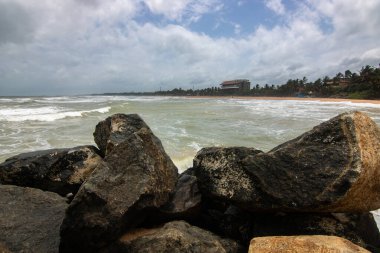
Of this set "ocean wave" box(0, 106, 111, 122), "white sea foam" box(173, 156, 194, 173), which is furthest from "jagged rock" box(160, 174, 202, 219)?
"ocean wave" box(0, 106, 111, 122)

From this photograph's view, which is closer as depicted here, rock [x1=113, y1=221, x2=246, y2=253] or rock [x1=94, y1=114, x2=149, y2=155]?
rock [x1=113, y1=221, x2=246, y2=253]

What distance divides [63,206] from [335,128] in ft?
9.57

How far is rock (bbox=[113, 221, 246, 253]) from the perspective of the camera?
2.94 metres

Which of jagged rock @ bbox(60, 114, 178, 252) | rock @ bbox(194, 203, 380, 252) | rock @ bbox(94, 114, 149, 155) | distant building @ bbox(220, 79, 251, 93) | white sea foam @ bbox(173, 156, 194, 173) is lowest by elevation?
distant building @ bbox(220, 79, 251, 93)

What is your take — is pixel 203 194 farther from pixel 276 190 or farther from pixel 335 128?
pixel 335 128

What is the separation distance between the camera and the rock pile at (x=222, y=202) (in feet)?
9.66

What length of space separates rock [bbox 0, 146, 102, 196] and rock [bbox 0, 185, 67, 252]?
1.67 ft

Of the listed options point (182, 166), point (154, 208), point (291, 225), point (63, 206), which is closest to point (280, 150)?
point (291, 225)

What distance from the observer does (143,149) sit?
3533 millimetres

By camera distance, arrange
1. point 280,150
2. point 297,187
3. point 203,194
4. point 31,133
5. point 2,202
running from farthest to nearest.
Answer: point 31,133 < point 203,194 < point 2,202 < point 280,150 < point 297,187

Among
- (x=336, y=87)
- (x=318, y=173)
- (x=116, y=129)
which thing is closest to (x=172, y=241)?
(x=318, y=173)

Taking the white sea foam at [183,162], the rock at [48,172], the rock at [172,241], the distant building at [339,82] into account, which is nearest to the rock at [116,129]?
the rock at [48,172]

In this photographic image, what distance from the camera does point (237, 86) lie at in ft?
370

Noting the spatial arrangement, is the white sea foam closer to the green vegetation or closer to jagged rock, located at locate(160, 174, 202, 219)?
jagged rock, located at locate(160, 174, 202, 219)
